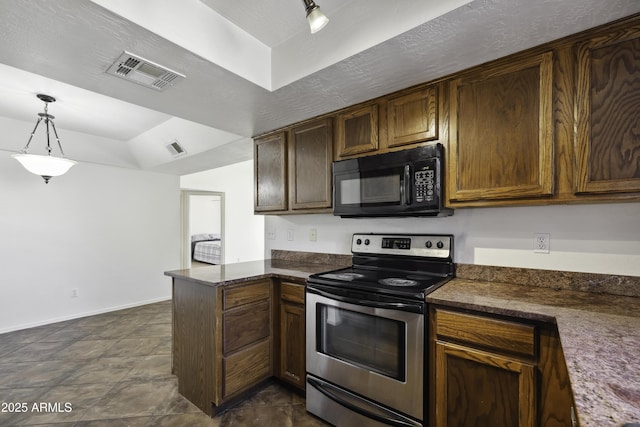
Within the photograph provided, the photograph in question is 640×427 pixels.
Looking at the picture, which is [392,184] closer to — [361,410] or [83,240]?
[361,410]

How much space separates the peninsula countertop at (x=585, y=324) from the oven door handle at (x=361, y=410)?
687mm

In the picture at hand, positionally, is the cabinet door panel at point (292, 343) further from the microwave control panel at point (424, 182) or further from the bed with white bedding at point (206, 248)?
the bed with white bedding at point (206, 248)

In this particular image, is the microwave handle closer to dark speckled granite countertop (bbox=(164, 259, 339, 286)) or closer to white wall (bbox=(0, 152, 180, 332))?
dark speckled granite countertop (bbox=(164, 259, 339, 286))

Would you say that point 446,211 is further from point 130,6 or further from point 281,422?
point 130,6

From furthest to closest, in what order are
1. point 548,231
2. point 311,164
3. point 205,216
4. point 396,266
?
1. point 205,216
2. point 311,164
3. point 396,266
4. point 548,231

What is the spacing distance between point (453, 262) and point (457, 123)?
3.00 feet

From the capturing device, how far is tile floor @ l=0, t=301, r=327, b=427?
1.97 m

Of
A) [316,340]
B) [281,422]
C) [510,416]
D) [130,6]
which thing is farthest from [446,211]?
[130,6]

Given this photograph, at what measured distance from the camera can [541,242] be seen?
67.3 inches

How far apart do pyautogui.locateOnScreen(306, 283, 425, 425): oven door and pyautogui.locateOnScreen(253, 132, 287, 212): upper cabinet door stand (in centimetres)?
104

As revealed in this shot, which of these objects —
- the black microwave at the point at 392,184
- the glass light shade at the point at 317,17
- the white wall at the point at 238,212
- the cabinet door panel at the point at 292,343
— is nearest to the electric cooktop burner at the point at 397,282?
the black microwave at the point at 392,184

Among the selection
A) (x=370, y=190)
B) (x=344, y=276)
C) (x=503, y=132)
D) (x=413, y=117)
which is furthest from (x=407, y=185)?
(x=344, y=276)

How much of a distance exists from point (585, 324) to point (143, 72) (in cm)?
249

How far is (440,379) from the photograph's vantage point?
147 centimetres
